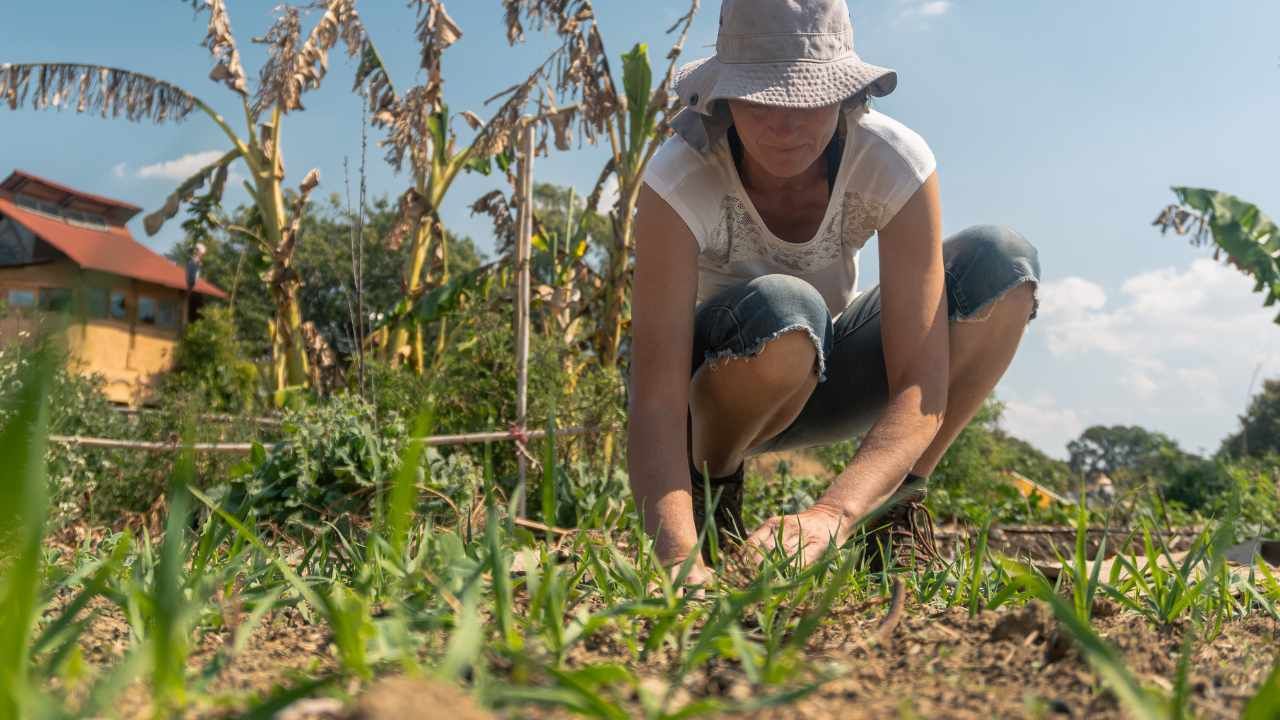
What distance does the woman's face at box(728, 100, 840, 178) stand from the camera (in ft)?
5.87

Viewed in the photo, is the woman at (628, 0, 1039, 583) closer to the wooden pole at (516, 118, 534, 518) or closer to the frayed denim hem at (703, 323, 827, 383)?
the frayed denim hem at (703, 323, 827, 383)

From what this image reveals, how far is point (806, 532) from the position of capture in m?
1.45

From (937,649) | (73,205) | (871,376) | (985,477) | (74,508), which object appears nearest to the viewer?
(937,649)

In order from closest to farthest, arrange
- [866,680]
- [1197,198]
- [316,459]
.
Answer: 1. [866,680]
2. [316,459]
3. [1197,198]

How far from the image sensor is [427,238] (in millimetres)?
8516

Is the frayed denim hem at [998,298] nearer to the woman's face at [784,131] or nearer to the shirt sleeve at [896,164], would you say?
the shirt sleeve at [896,164]

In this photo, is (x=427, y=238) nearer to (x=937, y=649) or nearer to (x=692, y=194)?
(x=692, y=194)

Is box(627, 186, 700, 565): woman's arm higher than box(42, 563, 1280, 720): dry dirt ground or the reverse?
higher

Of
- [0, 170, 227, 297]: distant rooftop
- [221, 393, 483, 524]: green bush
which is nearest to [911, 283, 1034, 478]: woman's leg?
[221, 393, 483, 524]: green bush

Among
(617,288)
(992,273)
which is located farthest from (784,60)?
(617,288)

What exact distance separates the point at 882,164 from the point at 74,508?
14.1ft

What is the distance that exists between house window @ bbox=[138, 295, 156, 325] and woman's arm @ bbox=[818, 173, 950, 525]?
A: 21299 millimetres

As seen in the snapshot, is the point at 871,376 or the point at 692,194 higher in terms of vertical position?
the point at 692,194

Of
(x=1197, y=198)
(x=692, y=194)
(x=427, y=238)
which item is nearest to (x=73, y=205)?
(x=427, y=238)
